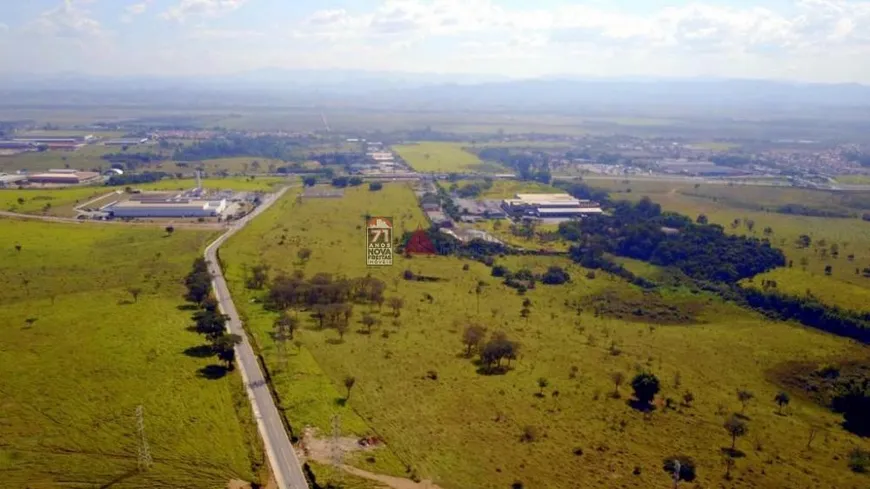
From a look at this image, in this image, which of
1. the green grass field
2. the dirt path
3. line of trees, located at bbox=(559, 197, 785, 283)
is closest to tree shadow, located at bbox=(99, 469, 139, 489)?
the dirt path

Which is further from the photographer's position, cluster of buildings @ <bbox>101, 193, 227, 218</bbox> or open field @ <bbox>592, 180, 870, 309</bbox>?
cluster of buildings @ <bbox>101, 193, 227, 218</bbox>

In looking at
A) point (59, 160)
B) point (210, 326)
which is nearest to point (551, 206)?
point (210, 326)

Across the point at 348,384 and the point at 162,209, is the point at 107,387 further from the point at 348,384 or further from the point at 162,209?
the point at 162,209

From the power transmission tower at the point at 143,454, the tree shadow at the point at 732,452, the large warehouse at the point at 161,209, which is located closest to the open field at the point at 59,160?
the large warehouse at the point at 161,209

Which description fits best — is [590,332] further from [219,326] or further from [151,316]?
[151,316]

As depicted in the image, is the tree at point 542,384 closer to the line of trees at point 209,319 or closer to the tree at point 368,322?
the tree at point 368,322

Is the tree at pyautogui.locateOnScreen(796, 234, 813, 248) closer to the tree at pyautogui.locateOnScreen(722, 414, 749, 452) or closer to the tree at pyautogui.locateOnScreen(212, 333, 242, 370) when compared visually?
the tree at pyautogui.locateOnScreen(722, 414, 749, 452)

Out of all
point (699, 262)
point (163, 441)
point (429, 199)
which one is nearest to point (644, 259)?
point (699, 262)
